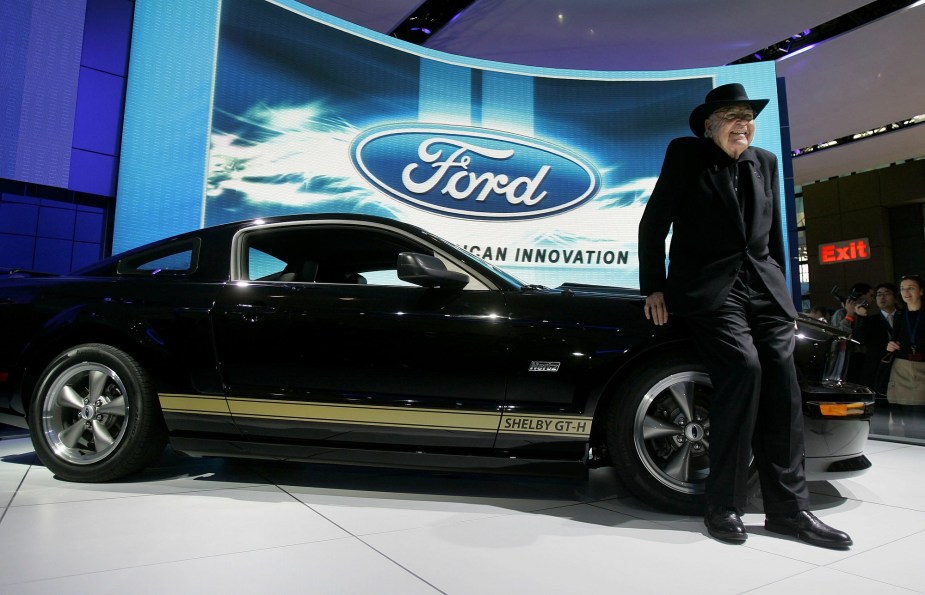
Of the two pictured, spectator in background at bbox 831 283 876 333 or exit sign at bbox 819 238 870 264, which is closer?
spectator in background at bbox 831 283 876 333

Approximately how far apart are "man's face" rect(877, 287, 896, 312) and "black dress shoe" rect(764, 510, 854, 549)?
4.63m

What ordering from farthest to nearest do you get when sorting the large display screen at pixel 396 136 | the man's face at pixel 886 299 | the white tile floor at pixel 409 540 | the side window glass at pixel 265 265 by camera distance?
the man's face at pixel 886 299 < the large display screen at pixel 396 136 < the side window glass at pixel 265 265 < the white tile floor at pixel 409 540

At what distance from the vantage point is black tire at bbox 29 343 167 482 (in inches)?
97.1

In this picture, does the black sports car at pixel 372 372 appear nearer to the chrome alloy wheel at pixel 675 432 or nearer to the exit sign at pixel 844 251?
the chrome alloy wheel at pixel 675 432

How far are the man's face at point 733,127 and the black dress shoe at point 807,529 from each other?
1.29 m

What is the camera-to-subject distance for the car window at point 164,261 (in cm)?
260

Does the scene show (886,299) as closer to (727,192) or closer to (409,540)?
(727,192)

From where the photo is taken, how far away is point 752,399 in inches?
76.8

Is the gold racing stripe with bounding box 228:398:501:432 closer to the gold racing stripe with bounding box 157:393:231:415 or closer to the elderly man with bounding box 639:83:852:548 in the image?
the gold racing stripe with bounding box 157:393:231:415

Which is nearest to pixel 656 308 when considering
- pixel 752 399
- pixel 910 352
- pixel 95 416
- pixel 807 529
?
pixel 752 399

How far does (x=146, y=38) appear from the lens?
4859mm

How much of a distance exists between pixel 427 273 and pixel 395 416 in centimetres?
59

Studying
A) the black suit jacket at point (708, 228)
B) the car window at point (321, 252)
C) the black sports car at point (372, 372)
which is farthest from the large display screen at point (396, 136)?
the black suit jacket at point (708, 228)

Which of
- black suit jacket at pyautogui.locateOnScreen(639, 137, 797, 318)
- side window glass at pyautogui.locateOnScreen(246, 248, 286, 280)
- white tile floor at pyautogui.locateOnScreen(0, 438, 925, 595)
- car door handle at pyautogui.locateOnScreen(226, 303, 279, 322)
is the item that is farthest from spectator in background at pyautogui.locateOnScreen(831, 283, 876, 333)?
car door handle at pyautogui.locateOnScreen(226, 303, 279, 322)
